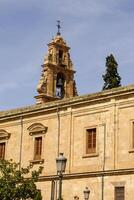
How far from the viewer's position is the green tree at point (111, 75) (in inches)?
1799

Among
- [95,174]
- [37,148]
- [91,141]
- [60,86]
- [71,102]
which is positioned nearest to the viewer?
[95,174]

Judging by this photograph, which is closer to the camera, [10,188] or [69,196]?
[10,188]

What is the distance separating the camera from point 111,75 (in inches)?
1826

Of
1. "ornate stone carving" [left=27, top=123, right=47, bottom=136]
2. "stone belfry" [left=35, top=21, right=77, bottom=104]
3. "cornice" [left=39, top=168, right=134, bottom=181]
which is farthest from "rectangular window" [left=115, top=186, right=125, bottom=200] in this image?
"stone belfry" [left=35, top=21, right=77, bottom=104]

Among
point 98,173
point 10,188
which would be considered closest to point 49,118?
point 98,173

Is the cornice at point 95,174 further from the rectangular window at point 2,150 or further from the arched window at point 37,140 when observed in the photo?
the rectangular window at point 2,150

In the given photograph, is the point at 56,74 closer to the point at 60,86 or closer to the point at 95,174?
the point at 60,86

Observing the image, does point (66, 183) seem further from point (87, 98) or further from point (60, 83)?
point (60, 83)

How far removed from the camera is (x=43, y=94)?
45.4m

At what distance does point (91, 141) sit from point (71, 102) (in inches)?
107

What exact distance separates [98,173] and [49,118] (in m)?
5.41

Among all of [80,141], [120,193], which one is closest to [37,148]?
[80,141]

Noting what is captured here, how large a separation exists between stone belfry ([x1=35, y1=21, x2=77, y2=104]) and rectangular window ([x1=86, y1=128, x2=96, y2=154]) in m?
14.8

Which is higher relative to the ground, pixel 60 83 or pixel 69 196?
pixel 60 83
